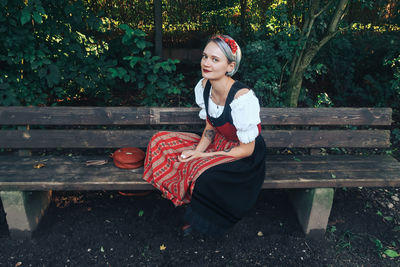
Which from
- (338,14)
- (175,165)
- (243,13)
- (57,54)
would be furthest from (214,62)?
(243,13)

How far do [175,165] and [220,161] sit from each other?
1.20 ft

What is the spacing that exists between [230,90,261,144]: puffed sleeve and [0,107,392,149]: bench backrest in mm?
721

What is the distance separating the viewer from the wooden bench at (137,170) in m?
2.60

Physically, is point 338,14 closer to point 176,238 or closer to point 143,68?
point 143,68

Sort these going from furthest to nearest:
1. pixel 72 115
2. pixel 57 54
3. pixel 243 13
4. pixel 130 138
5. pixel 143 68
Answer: pixel 243 13 → pixel 143 68 → pixel 57 54 → pixel 130 138 → pixel 72 115

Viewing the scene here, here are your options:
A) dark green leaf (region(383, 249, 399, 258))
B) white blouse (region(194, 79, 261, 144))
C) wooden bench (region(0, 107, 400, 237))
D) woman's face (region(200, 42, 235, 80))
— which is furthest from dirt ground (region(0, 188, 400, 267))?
woman's face (region(200, 42, 235, 80))

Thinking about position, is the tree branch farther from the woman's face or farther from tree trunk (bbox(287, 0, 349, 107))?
the woman's face

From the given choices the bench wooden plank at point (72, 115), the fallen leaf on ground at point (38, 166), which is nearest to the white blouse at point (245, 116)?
the bench wooden plank at point (72, 115)

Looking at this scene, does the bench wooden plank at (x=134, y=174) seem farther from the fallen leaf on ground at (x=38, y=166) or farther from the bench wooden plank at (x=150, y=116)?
the bench wooden plank at (x=150, y=116)

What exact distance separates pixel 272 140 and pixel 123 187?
1429mm

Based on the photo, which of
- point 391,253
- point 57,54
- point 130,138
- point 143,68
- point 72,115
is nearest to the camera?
point 391,253

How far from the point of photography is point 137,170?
8.93ft

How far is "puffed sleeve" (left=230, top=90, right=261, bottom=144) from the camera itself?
7.61 feet

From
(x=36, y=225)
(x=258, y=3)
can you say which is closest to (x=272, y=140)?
(x=36, y=225)
